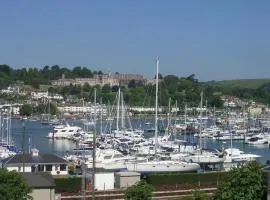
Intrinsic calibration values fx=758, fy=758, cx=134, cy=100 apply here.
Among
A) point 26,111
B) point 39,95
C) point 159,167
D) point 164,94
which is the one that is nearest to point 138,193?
point 159,167

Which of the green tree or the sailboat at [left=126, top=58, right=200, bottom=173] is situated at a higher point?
the green tree

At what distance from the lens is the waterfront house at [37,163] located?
3412cm

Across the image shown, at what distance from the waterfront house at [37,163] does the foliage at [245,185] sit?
1550cm

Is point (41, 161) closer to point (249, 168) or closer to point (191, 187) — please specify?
point (191, 187)

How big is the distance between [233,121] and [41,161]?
Answer: 220 ft

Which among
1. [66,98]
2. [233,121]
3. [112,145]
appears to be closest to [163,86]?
[66,98]

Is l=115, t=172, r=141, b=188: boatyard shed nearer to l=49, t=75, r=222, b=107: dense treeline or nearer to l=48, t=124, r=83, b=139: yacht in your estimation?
l=48, t=124, r=83, b=139: yacht

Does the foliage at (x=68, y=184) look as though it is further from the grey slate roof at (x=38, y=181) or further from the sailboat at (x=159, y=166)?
the sailboat at (x=159, y=166)

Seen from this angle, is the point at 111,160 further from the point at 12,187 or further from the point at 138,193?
the point at 12,187

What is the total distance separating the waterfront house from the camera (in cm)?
3412

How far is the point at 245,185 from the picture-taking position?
19516 mm

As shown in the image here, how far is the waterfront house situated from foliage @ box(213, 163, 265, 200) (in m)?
15.5

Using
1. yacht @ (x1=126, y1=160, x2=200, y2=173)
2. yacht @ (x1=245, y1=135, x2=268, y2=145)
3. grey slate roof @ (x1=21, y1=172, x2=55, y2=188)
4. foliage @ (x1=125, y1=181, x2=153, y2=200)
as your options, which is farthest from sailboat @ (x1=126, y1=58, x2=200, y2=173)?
yacht @ (x1=245, y1=135, x2=268, y2=145)

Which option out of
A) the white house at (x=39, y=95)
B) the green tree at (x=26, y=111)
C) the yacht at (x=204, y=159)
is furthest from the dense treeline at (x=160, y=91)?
the yacht at (x=204, y=159)
